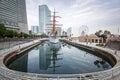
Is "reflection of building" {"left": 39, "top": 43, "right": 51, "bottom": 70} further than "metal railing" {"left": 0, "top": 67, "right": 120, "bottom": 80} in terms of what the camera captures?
Yes

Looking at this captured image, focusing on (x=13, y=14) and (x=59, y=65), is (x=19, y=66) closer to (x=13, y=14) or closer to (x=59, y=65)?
(x=59, y=65)

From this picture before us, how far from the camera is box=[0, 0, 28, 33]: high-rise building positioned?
121 metres

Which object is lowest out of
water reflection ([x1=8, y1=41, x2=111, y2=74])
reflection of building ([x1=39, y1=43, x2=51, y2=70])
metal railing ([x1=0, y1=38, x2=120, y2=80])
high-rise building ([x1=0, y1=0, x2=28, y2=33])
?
reflection of building ([x1=39, y1=43, x2=51, y2=70])

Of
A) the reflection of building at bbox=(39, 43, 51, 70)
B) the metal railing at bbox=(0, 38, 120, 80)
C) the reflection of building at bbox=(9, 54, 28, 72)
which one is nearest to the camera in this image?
the metal railing at bbox=(0, 38, 120, 80)

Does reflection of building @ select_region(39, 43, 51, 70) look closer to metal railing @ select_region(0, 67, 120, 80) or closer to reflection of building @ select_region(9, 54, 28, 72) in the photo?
reflection of building @ select_region(9, 54, 28, 72)

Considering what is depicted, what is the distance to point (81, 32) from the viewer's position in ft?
475

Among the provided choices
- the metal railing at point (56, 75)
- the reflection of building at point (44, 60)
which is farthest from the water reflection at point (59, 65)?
the metal railing at point (56, 75)

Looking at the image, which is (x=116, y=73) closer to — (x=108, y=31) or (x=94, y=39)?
(x=94, y=39)

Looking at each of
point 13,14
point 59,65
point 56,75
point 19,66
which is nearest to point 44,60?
point 59,65

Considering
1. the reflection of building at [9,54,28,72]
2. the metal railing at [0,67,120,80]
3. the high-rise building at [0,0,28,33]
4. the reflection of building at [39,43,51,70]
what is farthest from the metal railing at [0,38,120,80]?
the high-rise building at [0,0,28,33]

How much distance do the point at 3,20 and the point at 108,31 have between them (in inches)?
3608

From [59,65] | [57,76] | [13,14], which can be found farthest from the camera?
[13,14]

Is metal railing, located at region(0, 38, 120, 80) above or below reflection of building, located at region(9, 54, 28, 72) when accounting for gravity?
above

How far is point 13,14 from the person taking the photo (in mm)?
141250
